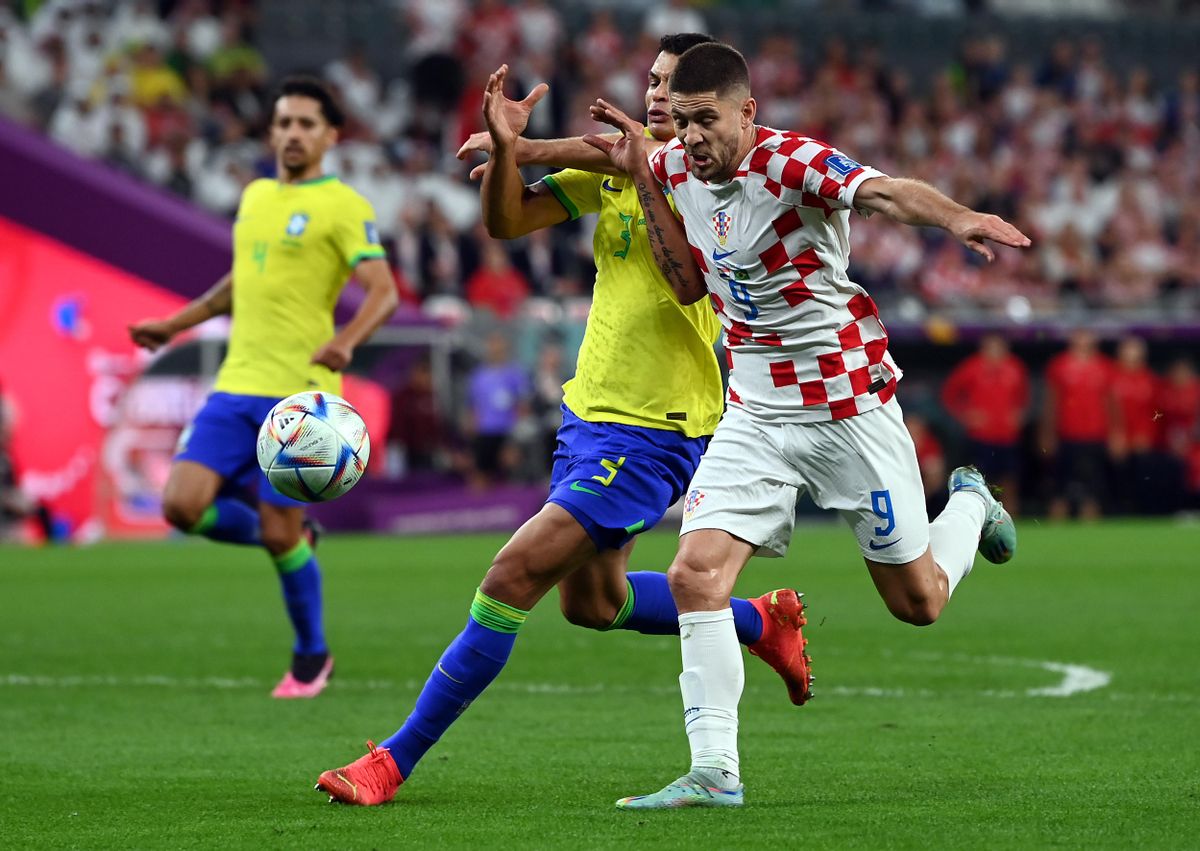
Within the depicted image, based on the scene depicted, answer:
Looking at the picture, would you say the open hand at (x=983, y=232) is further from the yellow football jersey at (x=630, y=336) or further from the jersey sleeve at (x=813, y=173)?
the yellow football jersey at (x=630, y=336)

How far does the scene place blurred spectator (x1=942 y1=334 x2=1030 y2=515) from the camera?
20.6 m

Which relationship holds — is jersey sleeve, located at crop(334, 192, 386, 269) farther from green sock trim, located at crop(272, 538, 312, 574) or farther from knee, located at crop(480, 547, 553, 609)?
knee, located at crop(480, 547, 553, 609)

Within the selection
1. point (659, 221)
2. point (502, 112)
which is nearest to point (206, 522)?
point (502, 112)

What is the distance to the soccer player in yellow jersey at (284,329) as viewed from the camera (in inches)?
342

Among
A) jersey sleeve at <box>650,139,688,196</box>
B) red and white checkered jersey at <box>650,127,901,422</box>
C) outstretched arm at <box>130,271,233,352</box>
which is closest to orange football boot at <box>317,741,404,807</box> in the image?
red and white checkered jersey at <box>650,127,901,422</box>

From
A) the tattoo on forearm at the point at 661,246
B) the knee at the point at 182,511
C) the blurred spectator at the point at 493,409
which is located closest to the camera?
the tattoo on forearm at the point at 661,246

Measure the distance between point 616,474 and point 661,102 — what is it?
3.89 feet

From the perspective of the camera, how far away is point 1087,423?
21281mm

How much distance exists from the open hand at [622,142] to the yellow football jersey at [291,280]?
2880 mm

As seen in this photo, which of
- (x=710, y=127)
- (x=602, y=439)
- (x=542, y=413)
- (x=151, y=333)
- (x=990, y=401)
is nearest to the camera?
(x=710, y=127)

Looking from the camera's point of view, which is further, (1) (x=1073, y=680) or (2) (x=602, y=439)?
(1) (x=1073, y=680)

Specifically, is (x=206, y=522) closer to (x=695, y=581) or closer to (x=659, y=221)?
(x=659, y=221)

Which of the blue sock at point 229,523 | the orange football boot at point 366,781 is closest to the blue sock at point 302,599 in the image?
the blue sock at point 229,523

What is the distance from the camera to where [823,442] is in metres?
5.86
